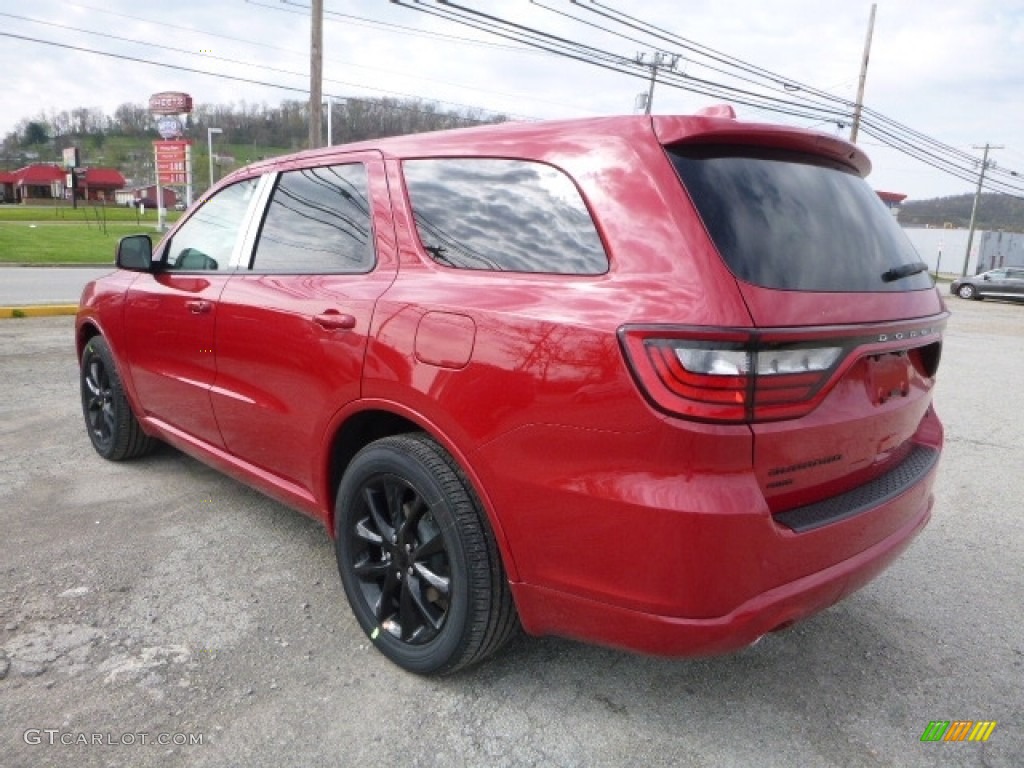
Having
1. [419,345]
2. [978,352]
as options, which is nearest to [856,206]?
[419,345]

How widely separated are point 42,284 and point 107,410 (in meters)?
11.7

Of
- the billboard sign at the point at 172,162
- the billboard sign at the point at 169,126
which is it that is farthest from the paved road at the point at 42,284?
the billboard sign at the point at 169,126

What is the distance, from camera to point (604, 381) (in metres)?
1.82

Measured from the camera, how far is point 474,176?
2377mm

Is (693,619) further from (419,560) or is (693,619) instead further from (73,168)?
(73,168)

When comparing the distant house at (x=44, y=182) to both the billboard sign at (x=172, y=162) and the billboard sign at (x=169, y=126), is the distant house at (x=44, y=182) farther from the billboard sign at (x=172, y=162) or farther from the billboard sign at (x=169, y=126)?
the billboard sign at (x=172, y=162)

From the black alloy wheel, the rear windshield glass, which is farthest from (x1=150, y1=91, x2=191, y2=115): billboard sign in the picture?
the rear windshield glass

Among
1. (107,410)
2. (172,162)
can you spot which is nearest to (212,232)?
(107,410)

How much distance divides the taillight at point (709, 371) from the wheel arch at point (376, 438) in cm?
62

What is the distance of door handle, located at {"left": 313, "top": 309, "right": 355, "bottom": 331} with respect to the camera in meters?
2.51

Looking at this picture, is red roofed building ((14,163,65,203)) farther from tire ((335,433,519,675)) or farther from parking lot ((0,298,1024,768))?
tire ((335,433,519,675))

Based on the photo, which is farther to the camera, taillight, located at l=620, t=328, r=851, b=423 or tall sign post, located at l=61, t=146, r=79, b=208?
tall sign post, located at l=61, t=146, r=79, b=208

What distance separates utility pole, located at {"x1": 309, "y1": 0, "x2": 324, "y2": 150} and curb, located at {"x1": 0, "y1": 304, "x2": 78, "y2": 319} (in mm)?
8402

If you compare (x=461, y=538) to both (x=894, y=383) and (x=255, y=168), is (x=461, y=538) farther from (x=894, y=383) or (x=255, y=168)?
(x=255, y=168)
